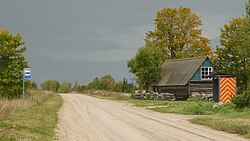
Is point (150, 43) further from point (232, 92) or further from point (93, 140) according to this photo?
→ point (93, 140)

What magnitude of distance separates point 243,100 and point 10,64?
67.6ft

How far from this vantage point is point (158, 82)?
192 ft

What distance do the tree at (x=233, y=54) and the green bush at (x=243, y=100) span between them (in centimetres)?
2751

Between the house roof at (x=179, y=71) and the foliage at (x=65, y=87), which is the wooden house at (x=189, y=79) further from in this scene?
the foliage at (x=65, y=87)

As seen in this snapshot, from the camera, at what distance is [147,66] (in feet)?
193

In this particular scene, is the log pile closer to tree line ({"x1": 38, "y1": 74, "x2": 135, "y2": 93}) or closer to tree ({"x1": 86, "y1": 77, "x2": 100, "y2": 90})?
tree line ({"x1": 38, "y1": 74, "x2": 135, "y2": 93})

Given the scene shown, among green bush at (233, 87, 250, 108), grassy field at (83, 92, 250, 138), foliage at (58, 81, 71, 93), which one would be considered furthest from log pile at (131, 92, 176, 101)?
foliage at (58, 81, 71, 93)

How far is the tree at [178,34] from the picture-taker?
6425cm

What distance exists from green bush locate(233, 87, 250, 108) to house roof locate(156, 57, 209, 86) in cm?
2604

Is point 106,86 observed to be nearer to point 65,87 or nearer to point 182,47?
point 182,47

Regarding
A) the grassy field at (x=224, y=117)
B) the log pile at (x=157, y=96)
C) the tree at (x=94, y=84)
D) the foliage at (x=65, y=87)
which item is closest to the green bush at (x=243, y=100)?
the grassy field at (x=224, y=117)

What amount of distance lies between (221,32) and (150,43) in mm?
13272

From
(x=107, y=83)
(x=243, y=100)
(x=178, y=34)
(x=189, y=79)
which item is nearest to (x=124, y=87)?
(x=107, y=83)

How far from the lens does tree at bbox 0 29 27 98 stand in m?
35.5
